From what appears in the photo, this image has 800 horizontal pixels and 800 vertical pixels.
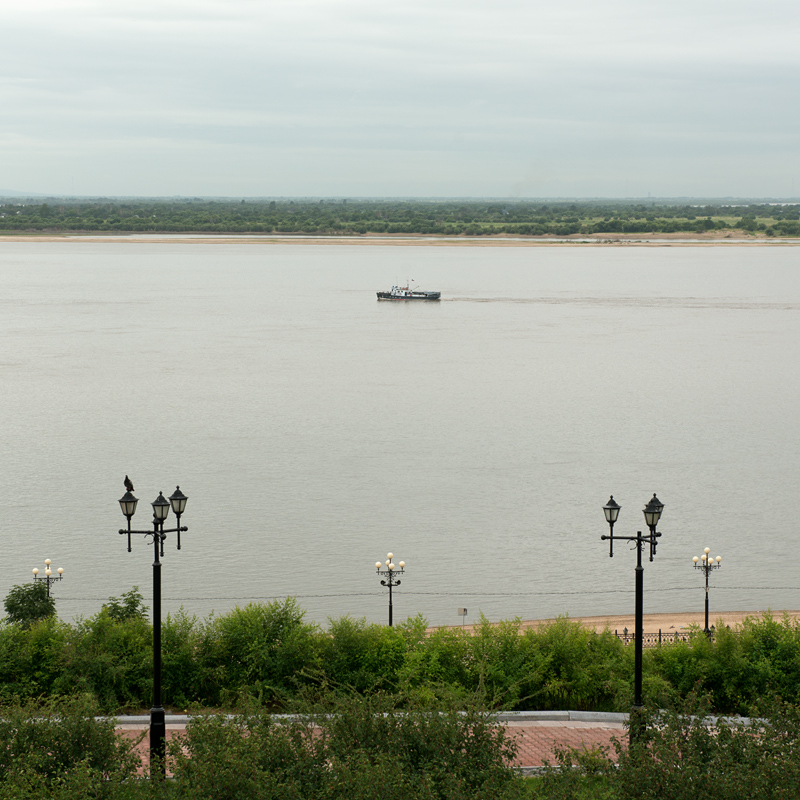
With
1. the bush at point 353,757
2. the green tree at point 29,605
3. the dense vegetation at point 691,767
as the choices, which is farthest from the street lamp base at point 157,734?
the green tree at point 29,605

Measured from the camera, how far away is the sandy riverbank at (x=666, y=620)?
61.3 feet

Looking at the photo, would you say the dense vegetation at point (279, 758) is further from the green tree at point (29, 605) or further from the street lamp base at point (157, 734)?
the green tree at point (29, 605)

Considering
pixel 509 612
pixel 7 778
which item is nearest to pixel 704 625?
pixel 509 612

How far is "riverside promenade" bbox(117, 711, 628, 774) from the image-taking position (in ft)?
37.1

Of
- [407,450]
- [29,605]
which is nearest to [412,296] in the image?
[407,450]

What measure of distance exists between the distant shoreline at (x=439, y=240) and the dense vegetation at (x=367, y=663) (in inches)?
4833

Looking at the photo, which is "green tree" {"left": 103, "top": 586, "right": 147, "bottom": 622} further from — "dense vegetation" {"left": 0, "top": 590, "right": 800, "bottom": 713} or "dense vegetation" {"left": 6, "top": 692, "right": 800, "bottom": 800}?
"dense vegetation" {"left": 6, "top": 692, "right": 800, "bottom": 800}

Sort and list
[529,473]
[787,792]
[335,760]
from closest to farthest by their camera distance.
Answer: [787,792], [335,760], [529,473]

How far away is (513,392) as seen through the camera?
136 feet

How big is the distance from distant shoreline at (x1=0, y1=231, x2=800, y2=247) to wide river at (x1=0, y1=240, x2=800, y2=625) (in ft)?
233

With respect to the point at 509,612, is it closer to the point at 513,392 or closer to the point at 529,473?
the point at 529,473

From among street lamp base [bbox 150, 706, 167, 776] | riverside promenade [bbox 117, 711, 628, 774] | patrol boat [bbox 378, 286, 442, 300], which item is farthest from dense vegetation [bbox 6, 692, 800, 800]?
patrol boat [bbox 378, 286, 442, 300]

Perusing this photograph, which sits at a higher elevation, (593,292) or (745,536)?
(593,292)

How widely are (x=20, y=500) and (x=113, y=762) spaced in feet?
61.1
